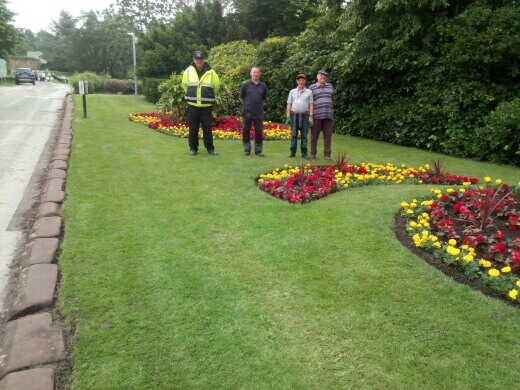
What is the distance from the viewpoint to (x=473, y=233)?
171 inches

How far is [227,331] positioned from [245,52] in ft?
62.0

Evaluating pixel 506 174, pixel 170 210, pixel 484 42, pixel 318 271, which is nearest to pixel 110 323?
pixel 318 271

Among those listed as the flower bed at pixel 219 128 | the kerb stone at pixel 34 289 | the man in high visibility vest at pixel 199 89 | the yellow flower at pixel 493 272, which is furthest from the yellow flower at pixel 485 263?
the flower bed at pixel 219 128

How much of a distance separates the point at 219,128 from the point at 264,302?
402 inches

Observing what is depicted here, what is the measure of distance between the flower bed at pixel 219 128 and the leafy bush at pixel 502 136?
4.83 m

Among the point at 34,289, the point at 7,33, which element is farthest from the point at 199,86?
the point at 7,33

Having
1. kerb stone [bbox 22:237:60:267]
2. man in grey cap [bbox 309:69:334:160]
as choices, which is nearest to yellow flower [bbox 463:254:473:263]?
kerb stone [bbox 22:237:60:267]

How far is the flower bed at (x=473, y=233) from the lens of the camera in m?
3.61

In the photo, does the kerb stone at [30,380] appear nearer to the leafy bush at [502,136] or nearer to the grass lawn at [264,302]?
the grass lawn at [264,302]

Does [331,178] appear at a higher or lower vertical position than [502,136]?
lower

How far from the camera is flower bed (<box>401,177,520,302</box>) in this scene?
3.61 m

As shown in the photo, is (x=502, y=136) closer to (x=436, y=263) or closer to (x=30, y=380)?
(x=436, y=263)

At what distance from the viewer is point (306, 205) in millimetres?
5492

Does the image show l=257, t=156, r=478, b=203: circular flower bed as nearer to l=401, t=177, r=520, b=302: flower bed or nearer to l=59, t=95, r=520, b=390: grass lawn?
l=59, t=95, r=520, b=390: grass lawn
